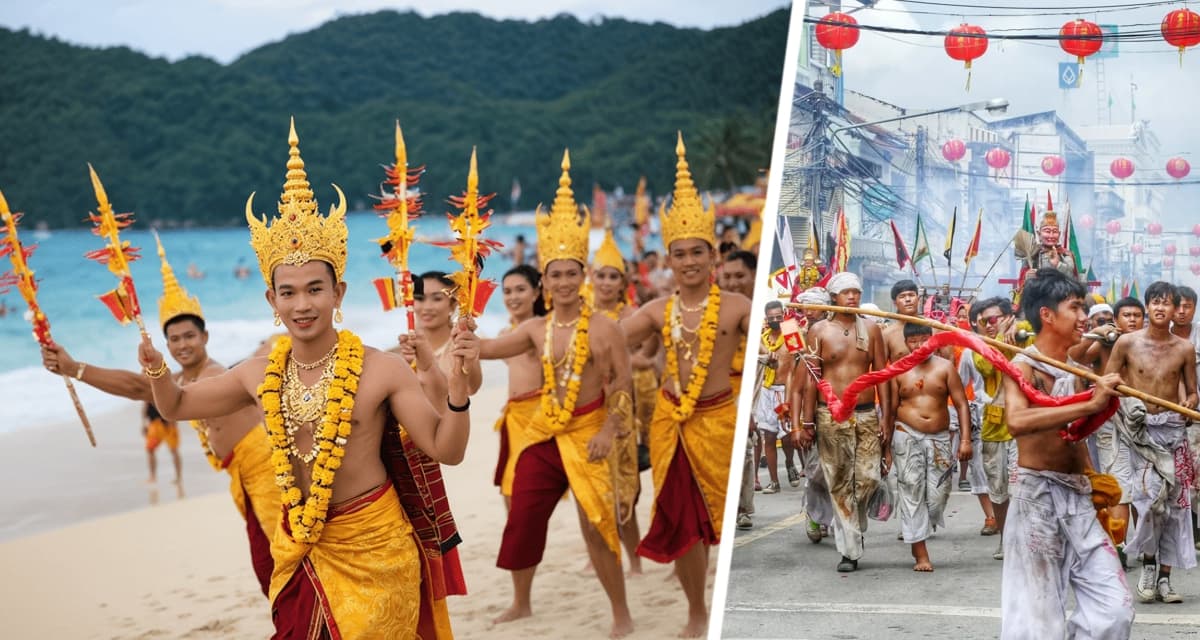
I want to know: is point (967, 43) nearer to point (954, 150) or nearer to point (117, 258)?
point (954, 150)

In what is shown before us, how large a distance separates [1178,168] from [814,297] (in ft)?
4.27

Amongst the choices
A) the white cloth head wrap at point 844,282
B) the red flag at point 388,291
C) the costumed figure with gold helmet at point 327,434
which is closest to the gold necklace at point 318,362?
the costumed figure with gold helmet at point 327,434

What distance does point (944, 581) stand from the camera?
16.0ft

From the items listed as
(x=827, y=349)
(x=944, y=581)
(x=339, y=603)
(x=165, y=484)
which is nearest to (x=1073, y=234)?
(x=827, y=349)

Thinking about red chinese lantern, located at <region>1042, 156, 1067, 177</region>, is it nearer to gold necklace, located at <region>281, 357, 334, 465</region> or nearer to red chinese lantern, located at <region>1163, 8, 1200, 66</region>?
red chinese lantern, located at <region>1163, 8, 1200, 66</region>

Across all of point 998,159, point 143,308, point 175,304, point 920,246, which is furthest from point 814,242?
point 143,308

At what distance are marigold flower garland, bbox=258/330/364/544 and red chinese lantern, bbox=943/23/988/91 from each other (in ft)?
7.68

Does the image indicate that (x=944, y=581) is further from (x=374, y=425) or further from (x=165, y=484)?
(x=165, y=484)

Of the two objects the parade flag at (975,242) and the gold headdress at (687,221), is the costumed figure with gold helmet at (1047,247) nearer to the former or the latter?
the parade flag at (975,242)

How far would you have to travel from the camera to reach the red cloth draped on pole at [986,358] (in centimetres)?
463

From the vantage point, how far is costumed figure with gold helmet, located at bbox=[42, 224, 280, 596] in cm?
591

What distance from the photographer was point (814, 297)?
16.4 ft

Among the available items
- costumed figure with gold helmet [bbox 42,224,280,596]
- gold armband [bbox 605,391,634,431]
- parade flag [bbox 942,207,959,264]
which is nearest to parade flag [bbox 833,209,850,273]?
parade flag [bbox 942,207,959,264]

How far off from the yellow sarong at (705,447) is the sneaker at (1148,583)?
2.40 m
